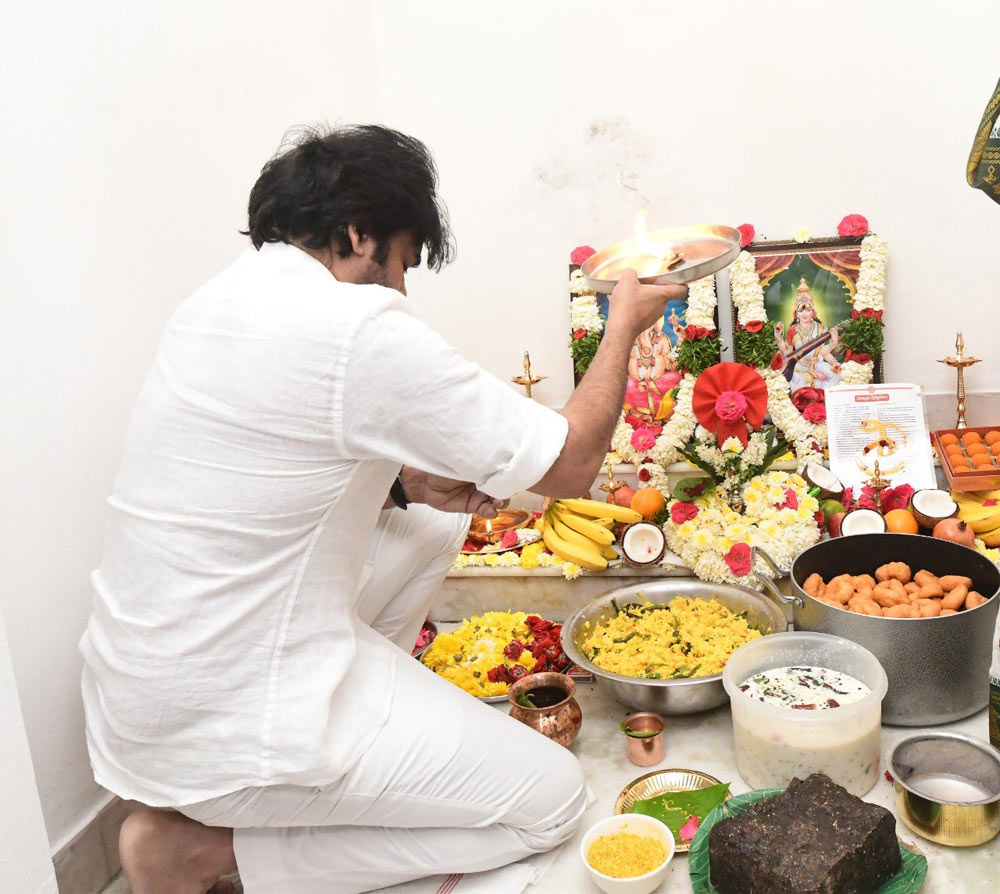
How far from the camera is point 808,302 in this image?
12.3ft

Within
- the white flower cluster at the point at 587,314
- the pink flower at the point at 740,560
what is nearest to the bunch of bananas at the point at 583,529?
the pink flower at the point at 740,560

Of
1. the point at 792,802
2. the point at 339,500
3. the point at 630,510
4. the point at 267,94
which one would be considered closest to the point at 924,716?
the point at 792,802

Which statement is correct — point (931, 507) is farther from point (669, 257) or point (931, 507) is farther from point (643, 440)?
point (669, 257)

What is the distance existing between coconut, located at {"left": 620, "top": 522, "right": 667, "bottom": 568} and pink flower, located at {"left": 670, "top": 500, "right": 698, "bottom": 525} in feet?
0.23

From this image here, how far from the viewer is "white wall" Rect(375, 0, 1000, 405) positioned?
11.8 ft

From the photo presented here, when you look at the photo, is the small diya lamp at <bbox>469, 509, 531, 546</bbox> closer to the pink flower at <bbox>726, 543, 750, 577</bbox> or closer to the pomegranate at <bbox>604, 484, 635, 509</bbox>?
the pomegranate at <bbox>604, 484, 635, 509</bbox>

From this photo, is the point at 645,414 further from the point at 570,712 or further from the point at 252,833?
the point at 252,833

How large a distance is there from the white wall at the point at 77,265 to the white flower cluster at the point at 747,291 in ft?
6.61

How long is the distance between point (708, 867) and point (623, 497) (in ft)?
5.77

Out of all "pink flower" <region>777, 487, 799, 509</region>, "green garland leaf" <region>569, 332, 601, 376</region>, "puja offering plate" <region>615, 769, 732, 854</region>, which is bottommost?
"puja offering plate" <region>615, 769, 732, 854</region>

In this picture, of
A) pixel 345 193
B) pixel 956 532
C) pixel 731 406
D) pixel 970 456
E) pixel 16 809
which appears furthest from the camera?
pixel 970 456

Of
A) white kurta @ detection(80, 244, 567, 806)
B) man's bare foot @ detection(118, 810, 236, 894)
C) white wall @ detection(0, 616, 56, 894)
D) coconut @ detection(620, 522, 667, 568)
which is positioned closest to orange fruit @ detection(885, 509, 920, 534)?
coconut @ detection(620, 522, 667, 568)

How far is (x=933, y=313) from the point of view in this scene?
12.3ft

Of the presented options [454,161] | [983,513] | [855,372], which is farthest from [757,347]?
[454,161]
